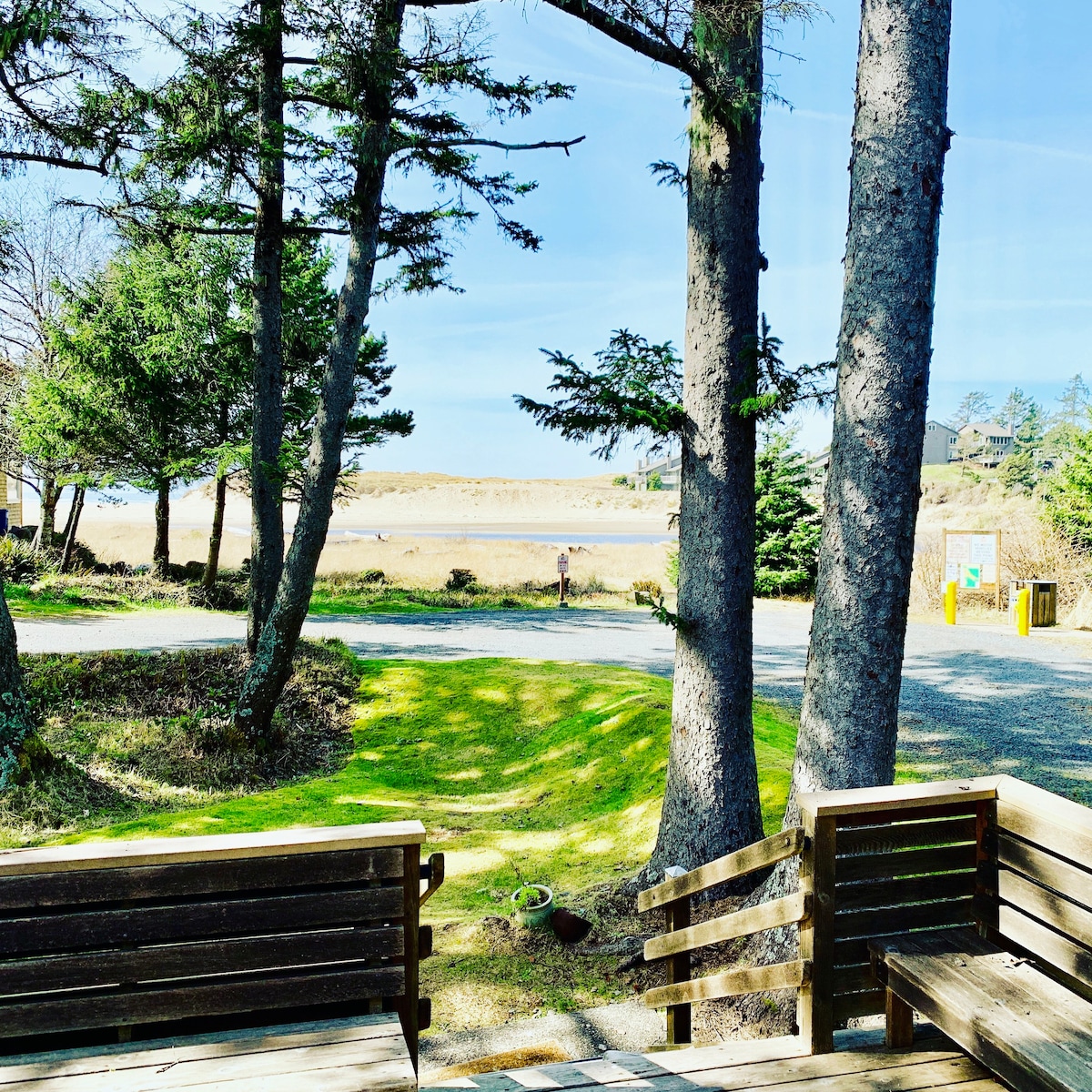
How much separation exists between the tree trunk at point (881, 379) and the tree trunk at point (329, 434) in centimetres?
545

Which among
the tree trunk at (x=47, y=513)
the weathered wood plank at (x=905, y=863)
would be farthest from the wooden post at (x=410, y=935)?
the tree trunk at (x=47, y=513)

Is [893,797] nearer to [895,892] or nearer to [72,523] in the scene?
[895,892]

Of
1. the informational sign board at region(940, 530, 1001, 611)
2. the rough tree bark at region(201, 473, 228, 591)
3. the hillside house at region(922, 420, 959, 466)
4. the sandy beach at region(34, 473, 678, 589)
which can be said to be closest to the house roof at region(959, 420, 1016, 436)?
the hillside house at region(922, 420, 959, 466)

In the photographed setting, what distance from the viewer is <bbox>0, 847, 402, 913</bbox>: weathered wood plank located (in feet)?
7.26

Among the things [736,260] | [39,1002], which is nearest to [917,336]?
[736,260]

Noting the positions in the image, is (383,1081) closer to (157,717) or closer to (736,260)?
(736,260)

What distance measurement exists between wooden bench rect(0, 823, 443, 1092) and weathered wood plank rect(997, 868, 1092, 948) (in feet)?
6.36

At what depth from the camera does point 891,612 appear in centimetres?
365

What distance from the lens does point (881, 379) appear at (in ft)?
11.8

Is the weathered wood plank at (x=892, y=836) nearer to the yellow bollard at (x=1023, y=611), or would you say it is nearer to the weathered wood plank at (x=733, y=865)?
the weathered wood plank at (x=733, y=865)

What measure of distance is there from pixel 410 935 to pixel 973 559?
17282 millimetres

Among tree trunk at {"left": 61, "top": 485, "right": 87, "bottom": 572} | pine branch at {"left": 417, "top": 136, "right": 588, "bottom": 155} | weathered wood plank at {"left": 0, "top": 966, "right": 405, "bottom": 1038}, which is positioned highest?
pine branch at {"left": 417, "top": 136, "right": 588, "bottom": 155}

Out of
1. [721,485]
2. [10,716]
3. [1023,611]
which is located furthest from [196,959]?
[1023,611]

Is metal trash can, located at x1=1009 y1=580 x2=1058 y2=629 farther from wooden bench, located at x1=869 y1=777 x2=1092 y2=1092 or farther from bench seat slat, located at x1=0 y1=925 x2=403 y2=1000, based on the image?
bench seat slat, located at x1=0 y1=925 x2=403 y2=1000
